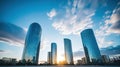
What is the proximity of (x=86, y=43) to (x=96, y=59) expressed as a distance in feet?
69.0

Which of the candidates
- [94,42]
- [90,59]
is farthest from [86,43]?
[90,59]

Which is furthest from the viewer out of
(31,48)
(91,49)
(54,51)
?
(54,51)

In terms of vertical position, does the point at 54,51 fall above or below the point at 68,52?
above

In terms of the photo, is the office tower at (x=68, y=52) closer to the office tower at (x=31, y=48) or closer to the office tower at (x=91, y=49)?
the office tower at (x=91, y=49)

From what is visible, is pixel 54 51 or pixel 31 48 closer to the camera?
pixel 31 48

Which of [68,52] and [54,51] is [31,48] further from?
[54,51]

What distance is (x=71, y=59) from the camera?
156m

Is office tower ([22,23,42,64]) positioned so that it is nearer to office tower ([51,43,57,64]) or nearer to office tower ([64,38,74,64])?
office tower ([64,38,74,64])

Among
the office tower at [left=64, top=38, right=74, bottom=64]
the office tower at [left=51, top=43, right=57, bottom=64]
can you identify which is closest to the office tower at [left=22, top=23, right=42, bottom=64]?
the office tower at [left=64, top=38, right=74, bottom=64]

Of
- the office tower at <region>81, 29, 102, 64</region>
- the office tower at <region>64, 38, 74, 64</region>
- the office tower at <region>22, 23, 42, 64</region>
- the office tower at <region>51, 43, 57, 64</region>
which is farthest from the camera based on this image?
the office tower at <region>51, 43, 57, 64</region>

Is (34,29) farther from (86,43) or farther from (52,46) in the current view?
(52,46)

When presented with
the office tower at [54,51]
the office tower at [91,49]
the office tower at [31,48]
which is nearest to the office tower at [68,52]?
the office tower at [54,51]

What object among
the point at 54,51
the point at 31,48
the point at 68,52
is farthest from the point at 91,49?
the point at 54,51

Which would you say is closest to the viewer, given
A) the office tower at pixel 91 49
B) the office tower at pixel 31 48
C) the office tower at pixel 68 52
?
the office tower at pixel 31 48
